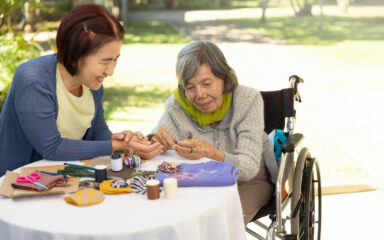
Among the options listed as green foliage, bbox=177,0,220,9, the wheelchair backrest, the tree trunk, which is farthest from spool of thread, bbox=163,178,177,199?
green foliage, bbox=177,0,220,9

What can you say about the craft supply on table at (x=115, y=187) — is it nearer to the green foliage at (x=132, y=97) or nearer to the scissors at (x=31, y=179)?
the scissors at (x=31, y=179)

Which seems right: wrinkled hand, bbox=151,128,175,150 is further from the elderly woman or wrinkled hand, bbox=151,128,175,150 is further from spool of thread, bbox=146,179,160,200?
spool of thread, bbox=146,179,160,200

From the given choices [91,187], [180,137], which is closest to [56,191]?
[91,187]

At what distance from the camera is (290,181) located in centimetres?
238

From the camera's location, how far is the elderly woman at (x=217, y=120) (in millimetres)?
2285

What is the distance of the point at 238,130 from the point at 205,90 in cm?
24

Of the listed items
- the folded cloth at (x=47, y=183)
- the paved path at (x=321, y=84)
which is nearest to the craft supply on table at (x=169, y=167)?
the folded cloth at (x=47, y=183)

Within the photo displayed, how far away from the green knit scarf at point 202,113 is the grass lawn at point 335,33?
807 cm

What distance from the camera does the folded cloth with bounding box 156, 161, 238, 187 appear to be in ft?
6.03

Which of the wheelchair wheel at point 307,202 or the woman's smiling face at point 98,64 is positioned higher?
the woman's smiling face at point 98,64

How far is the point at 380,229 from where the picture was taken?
333 cm

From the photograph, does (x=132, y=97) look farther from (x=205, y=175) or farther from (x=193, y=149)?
(x=205, y=175)

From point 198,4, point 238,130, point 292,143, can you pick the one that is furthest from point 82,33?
point 198,4

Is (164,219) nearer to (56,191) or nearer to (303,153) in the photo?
(56,191)
